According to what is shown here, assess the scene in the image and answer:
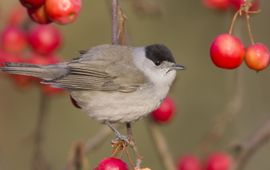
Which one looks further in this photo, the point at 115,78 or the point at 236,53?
the point at 115,78

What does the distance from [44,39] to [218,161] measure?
179 centimetres

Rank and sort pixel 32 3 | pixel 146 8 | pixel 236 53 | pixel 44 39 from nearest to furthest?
1. pixel 236 53
2. pixel 32 3
3. pixel 146 8
4. pixel 44 39

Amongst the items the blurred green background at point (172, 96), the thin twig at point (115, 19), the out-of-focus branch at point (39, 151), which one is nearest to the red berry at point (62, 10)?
the thin twig at point (115, 19)

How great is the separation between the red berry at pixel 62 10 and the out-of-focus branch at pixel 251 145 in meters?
1.56

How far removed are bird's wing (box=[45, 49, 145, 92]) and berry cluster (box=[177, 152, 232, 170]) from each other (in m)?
1.18

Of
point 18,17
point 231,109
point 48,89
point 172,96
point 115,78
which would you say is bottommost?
point 231,109

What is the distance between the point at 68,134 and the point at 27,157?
92 cm

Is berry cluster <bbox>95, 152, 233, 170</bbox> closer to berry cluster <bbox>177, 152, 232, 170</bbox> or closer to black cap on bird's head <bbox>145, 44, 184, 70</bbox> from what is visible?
berry cluster <bbox>177, 152, 232, 170</bbox>

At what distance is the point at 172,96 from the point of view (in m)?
8.73

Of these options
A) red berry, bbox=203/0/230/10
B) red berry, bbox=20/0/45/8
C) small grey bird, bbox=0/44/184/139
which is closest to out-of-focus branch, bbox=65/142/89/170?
small grey bird, bbox=0/44/184/139

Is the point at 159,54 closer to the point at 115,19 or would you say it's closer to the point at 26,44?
the point at 115,19

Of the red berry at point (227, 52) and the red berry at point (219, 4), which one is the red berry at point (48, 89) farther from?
the red berry at point (227, 52)

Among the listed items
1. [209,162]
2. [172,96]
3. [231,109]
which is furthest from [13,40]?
[172,96]

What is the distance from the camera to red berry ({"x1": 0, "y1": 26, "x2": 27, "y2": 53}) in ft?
19.3
